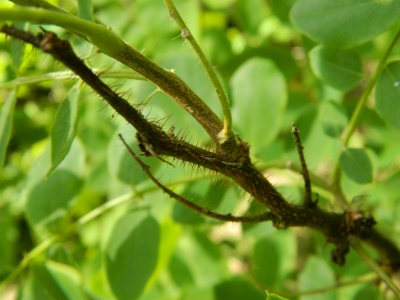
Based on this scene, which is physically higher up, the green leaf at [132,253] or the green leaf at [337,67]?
the green leaf at [337,67]

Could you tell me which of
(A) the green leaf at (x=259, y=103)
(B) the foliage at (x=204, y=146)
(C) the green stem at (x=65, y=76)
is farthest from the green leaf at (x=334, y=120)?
(C) the green stem at (x=65, y=76)

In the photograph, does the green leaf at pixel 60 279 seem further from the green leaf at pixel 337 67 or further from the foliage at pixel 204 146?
the green leaf at pixel 337 67

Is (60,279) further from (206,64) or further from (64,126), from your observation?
(206,64)

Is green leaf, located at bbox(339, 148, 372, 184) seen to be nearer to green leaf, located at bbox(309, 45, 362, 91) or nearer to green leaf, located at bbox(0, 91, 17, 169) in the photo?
green leaf, located at bbox(309, 45, 362, 91)

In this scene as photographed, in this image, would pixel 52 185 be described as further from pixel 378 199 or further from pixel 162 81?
pixel 378 199

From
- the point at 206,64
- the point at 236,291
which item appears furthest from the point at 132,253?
the point at 206,64

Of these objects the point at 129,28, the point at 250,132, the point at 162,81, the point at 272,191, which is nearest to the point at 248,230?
the point at 250,132
